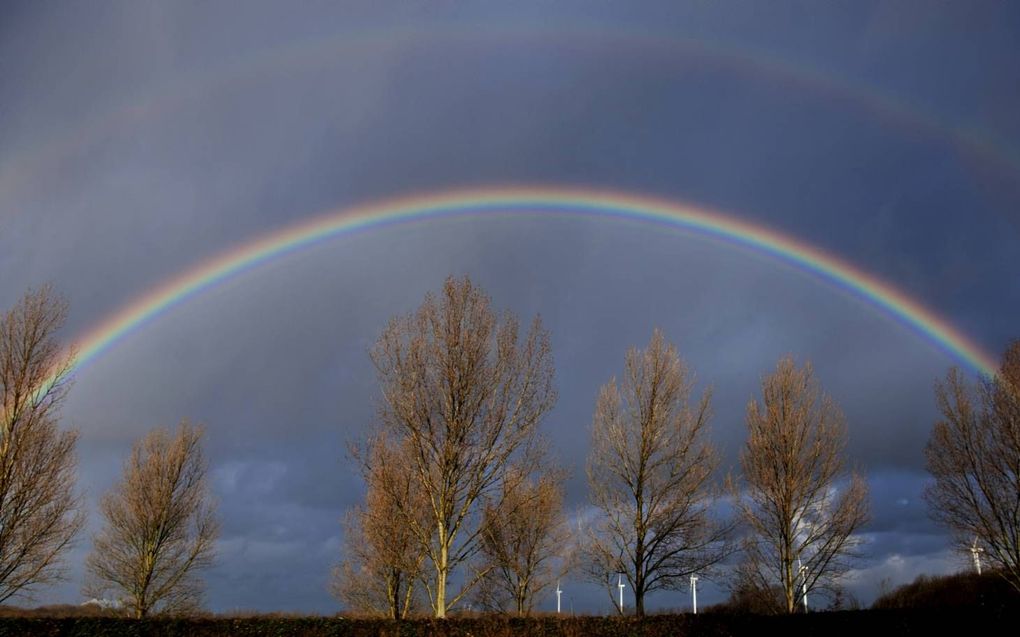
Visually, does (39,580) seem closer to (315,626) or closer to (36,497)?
(36,497)

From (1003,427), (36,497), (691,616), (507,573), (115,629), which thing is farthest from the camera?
(507,573)

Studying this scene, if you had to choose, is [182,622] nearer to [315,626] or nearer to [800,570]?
[315,626]

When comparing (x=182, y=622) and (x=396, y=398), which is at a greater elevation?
(x=396, y=398)

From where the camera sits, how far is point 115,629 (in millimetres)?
13539

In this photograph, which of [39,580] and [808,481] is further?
[808,481]

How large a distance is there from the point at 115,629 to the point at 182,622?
3.92 ft

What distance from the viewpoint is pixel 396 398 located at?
15.9 metres

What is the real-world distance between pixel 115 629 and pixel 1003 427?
1026 inches

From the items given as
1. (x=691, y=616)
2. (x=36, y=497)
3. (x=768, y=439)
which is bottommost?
(x=691, y=616)

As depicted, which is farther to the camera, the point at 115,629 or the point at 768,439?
the point at 768,439

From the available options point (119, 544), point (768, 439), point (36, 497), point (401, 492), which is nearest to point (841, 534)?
point (768, 439)

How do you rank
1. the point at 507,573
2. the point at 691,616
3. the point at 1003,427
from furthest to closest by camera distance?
the point at 507,573 → the point at 1003,427 → the point at 691,616

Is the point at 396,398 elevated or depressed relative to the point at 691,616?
elevated

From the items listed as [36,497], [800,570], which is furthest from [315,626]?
[800,570]
